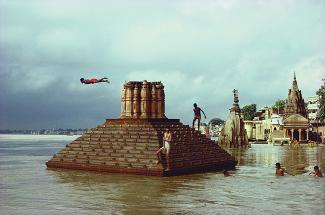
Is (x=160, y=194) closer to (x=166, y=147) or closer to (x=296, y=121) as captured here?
(x=166, y=147)

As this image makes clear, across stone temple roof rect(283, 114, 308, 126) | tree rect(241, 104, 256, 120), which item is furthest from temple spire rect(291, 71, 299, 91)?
tree rect(241, 104, 256, 120)

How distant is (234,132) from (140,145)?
116 ft

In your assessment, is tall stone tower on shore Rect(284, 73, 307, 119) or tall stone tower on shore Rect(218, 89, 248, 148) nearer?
tall stone tower on shore Rect(218, 89, 248, 148)

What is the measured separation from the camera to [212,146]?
81.9 feet

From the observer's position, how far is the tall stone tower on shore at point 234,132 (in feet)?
178

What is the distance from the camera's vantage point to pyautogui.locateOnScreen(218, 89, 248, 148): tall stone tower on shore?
54125mm

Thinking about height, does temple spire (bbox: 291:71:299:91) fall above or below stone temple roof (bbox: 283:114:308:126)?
above

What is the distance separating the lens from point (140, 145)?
2119 cm

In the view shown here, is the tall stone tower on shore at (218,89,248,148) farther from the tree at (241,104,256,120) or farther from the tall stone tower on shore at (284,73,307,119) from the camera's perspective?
the tree at (241,104,256,120)

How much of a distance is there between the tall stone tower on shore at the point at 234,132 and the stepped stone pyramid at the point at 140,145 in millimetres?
29729

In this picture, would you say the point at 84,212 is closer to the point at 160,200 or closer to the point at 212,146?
the point at 160,200

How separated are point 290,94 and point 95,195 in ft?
225

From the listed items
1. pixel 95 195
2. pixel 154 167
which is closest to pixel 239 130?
pixel 154 167

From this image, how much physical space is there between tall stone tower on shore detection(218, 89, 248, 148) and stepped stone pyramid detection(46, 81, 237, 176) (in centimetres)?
2973
